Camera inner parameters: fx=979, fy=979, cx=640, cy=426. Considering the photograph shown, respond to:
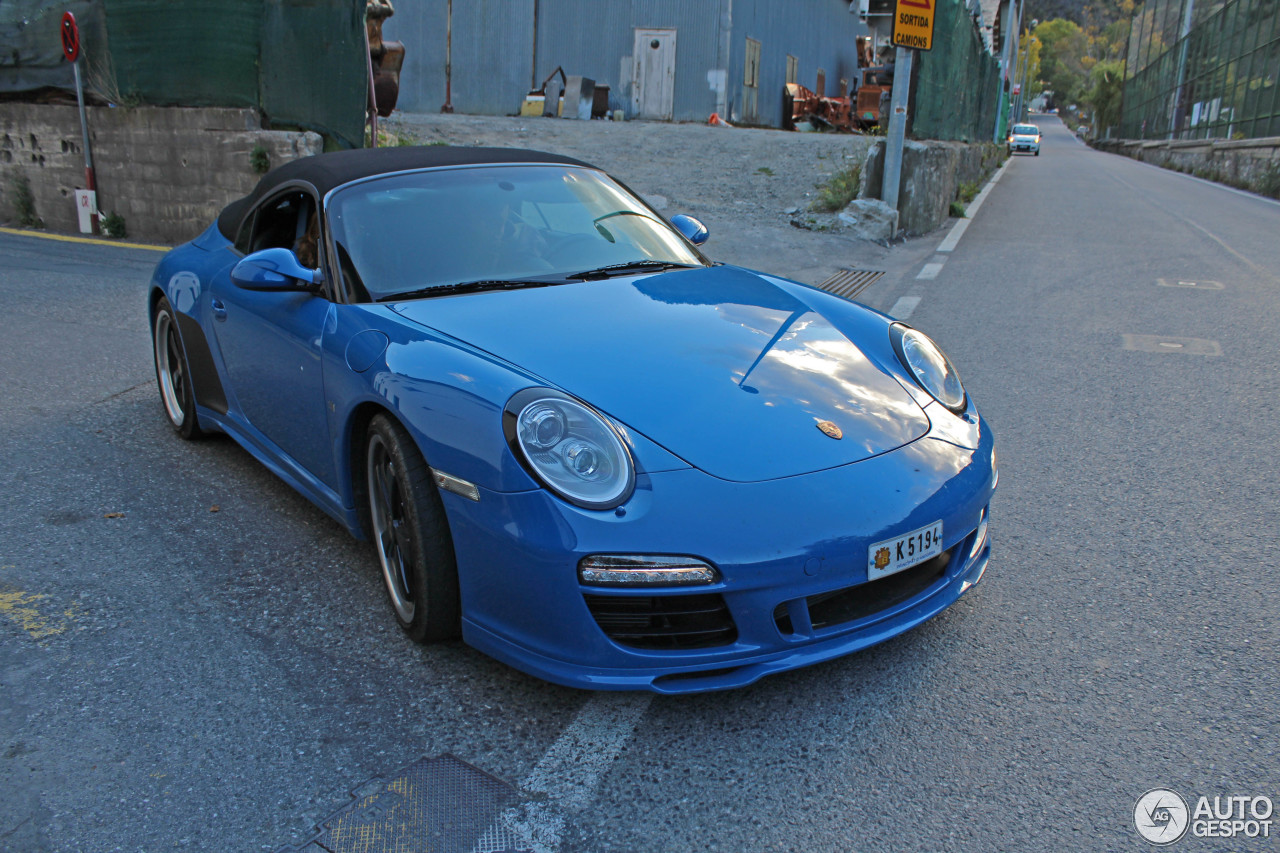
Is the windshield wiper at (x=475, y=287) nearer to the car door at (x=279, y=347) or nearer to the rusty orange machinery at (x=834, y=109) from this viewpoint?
the car door at (x=279, y=347)

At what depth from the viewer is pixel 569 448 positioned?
2270mm

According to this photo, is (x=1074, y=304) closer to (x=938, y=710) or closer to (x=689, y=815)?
(x=938, y=710)

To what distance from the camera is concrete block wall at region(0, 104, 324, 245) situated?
9.27 metres

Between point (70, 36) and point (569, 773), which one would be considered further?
point (70, 36)

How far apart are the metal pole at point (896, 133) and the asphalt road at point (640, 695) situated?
7.12m

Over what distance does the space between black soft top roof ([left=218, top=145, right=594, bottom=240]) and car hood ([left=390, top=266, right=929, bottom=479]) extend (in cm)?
77

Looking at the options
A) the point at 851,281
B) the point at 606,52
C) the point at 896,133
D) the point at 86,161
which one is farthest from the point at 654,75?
the point at 851,281

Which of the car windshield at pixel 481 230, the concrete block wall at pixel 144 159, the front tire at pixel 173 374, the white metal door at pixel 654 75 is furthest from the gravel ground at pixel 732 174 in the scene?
the white metal door at pixel 654 75

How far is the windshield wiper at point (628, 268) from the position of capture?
3.24 meters

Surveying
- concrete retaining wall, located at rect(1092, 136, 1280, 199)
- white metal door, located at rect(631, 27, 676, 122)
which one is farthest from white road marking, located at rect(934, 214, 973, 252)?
white metal door, located at rect(631, 27, 676, 122)

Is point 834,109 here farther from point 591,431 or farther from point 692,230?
point 591,431

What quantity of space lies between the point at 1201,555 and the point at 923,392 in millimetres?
1129

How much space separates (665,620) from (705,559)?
0.18 m

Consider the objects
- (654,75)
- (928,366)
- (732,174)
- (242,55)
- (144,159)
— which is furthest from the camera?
(654,75)
